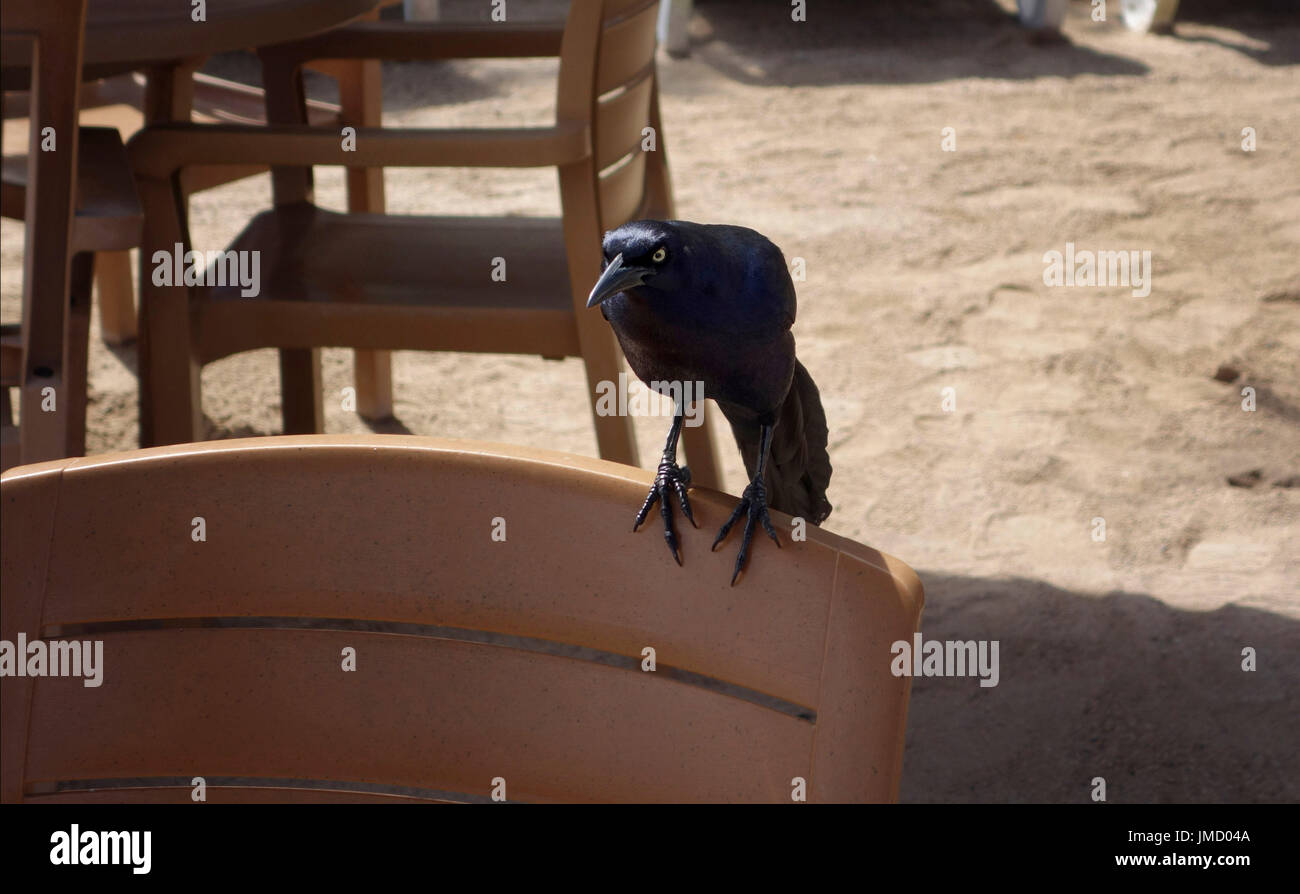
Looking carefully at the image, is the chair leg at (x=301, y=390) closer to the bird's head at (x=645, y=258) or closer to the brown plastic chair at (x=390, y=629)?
the bird's head at (x=645, y=258)

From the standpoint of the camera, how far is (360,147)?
1867 mm

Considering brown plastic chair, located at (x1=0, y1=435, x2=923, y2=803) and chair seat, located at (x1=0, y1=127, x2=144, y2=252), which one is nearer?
brown plastic chair, located at (x1=0, y1=435, x2=923, y2=803)

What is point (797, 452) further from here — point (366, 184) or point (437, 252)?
point (366, 184)

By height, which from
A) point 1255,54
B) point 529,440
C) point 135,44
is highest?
point 135,44

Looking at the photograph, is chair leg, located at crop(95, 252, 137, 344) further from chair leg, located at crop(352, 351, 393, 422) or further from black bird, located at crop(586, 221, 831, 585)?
black bird, located at crop(586, 221, 831, 585)

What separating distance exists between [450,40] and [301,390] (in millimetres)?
789

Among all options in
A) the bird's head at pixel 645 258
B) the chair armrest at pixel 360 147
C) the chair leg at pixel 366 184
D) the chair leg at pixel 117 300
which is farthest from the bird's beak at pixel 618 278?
the chair leg at pixel 117 300

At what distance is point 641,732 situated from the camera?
2.67 ft

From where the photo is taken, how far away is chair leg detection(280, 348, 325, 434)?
2.59 meters

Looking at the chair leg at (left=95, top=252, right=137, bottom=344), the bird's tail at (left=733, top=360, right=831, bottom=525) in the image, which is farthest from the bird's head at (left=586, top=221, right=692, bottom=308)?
the chair leg at (left=95, top=252, right=137, bottom=344)
